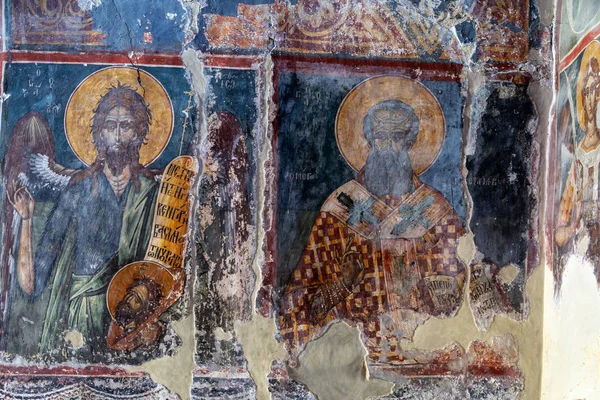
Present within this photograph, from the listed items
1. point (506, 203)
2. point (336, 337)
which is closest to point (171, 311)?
point (336, 337)

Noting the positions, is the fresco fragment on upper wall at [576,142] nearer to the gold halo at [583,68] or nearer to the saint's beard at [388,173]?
the gold halo at [583,68]

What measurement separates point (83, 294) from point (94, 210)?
52 cm

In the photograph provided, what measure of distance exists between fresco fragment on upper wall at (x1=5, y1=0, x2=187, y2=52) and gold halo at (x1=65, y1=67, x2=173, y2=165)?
0.18 metres

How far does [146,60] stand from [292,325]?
6.27 feet

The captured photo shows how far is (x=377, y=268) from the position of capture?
4598mm

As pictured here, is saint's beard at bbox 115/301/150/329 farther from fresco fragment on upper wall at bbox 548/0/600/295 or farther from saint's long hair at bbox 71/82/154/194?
fresco fragment on upper wall at bbox 548/0/600/295

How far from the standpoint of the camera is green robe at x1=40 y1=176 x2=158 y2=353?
14.6 ft

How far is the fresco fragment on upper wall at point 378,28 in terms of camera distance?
4637 millimetres

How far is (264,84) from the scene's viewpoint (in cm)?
462

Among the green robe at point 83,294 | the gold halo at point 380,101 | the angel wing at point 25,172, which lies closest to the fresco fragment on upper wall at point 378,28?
the gold halo at point 380,101

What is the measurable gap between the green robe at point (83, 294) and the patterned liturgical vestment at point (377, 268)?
40.8 inches

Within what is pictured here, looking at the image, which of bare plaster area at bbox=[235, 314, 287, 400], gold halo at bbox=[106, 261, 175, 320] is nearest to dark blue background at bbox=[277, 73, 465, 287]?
bare plaster area at bbox=[235, 314, 287, 400]

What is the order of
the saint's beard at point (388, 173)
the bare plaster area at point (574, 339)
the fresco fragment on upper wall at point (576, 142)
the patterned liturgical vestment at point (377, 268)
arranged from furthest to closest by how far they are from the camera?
1. the saint's beard at point (388, 173)
2. the patterned liturgical vestment at point (377, 268)
3. the fresco fragment on upper wall at point (576, 142)
4. the bare plaster area at point (574, 339)

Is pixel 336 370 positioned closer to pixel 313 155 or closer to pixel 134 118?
pixel 313 155
